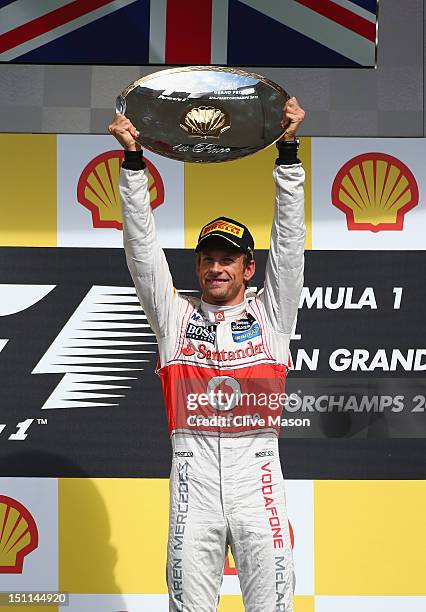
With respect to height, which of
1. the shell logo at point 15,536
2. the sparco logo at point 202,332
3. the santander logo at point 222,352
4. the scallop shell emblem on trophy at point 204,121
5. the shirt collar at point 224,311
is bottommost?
the shell logo at point 15,536

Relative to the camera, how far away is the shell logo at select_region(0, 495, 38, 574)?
3.48 metres

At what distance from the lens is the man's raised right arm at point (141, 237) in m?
2.39

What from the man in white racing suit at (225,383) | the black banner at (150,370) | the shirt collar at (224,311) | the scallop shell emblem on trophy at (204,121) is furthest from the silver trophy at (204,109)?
the black banner at (150,370)

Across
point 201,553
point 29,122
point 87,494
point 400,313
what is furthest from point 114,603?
point 29,122

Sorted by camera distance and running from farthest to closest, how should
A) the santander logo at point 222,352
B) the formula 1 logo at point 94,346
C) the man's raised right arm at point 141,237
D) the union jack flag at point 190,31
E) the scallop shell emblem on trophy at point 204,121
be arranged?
1. the formula 1 logo at point 94,346
2. the union jack flag at point 190,31
3. the scallop shell emblem on trophy at point 204,121
4. the santander logo at point 222,352
5. the man's raised right arm at point 141,237

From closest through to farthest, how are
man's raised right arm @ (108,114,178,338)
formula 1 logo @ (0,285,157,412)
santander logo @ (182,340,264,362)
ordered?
man's raised right arm @ (108,114,178,338)
santander logo @ (182,340,264,362)
formula 1 logo @ (0,285,157,412)

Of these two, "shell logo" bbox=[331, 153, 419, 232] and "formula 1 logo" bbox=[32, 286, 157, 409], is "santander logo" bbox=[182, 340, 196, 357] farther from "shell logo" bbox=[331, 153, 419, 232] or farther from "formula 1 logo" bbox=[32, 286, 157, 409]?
"shell logo" bbox=[331, 153, 419, 232]

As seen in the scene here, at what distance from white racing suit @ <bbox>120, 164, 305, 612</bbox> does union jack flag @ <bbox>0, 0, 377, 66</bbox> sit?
1086 mm

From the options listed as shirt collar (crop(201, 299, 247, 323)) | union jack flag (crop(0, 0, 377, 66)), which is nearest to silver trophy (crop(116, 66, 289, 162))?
shirt collar (crop(201, 299, 247, 323))

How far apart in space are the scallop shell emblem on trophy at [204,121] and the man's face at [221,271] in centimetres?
33

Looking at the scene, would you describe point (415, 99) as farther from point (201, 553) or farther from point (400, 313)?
point (201, 553)

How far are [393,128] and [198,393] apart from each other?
144 centimetres

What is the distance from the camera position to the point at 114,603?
11.3ft

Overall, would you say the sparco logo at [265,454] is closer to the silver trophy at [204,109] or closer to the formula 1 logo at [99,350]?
the silver trophy at [204,109]
